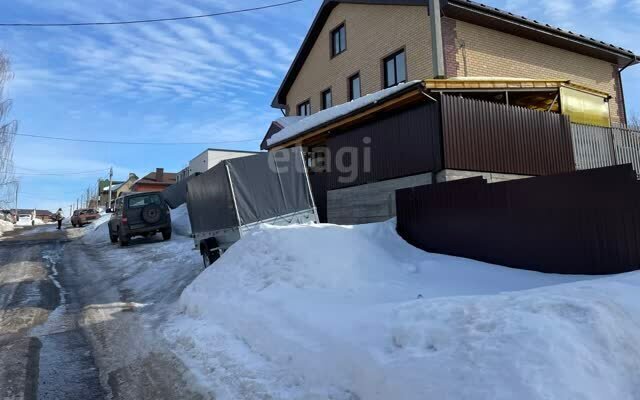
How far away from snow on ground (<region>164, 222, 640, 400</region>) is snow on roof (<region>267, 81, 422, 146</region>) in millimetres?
5856

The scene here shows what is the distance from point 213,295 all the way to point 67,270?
7.92 meters

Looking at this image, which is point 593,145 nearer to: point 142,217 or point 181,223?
point 142,217

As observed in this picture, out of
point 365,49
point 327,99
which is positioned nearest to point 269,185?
point 365,49

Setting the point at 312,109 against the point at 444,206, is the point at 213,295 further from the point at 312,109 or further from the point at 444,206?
the point at 312,109

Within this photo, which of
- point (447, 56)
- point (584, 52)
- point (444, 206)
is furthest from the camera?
point (584, 52)

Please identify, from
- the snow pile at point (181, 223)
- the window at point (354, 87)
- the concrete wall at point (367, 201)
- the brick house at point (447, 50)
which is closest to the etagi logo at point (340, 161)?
A: the concrete wall at point (367, 201)

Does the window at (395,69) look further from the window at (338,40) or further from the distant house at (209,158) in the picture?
the distant house at (209,158)

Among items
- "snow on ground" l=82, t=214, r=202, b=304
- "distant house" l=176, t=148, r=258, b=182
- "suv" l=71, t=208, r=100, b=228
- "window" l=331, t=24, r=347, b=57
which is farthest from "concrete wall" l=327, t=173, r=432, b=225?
"suv" l=71, t=208, r=100, b=228

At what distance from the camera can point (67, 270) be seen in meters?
12.7

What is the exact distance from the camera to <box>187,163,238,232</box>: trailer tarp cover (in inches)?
402

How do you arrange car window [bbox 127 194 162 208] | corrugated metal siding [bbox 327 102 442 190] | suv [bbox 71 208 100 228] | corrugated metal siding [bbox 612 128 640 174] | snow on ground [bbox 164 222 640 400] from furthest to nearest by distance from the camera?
suv [bbox 71 208 100 228], car window [bbox 127 194 162 208], corrugated metal siding [bbox 612 128 640 174], corrugated metal siding [bbox 327 102 442 190], snow on ground [bbox 164 222 640 400]

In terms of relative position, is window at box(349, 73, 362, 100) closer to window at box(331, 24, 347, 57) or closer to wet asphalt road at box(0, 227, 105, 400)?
window at box(331, 24, 347, 57)

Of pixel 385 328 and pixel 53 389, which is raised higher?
pixel 385 328

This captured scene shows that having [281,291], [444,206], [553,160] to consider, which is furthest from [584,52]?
[281,291]
